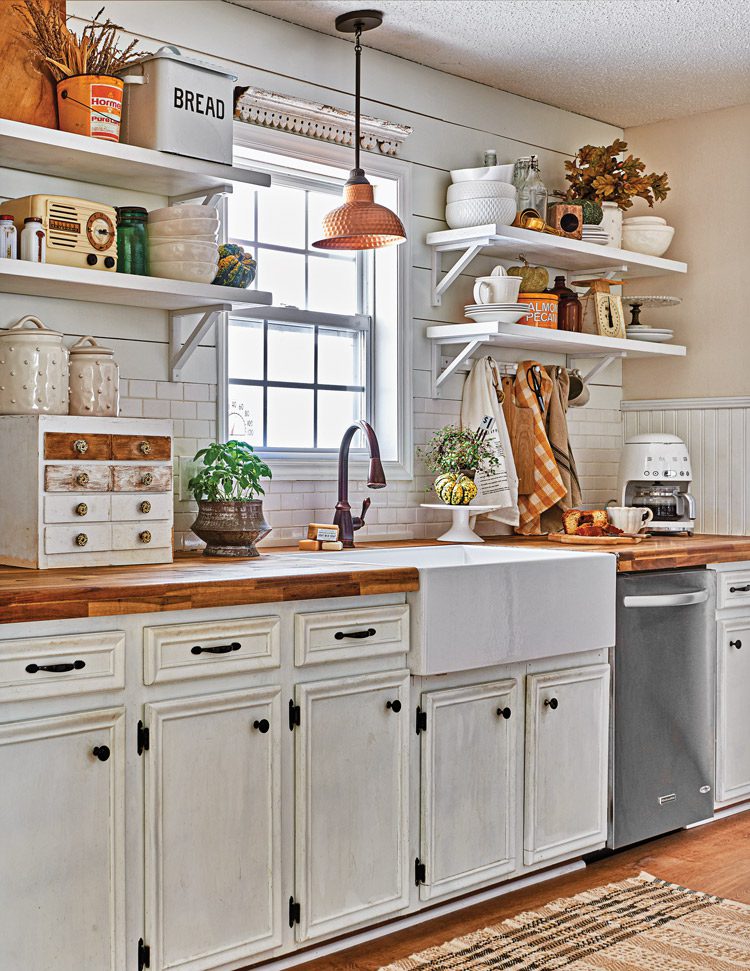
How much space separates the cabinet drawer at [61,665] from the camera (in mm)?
2203

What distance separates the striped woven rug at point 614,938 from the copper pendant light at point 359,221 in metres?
1.98

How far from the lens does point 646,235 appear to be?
4.65 metres

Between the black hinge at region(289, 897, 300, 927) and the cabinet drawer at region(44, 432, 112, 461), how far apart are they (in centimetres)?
→ 115

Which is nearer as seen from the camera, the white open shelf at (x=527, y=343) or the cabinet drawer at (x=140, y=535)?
the cabinet drawer at (x=140, y=535)

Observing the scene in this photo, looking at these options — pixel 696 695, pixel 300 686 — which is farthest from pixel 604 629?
pixel 300 686

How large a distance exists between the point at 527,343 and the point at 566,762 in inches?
63.8

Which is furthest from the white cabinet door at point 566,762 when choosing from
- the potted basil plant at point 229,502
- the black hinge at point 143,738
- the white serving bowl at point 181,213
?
the white serving bowl at point 181,213

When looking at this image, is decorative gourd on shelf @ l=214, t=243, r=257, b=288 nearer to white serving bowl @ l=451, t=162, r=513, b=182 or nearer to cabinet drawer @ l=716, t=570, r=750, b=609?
white serving bowl @ l=451, t=162, r=513, b=182

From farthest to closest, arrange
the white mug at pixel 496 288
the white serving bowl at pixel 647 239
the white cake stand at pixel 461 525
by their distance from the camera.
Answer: the white serving bowl at pixel 647 239, the white mug at pixel 496 288, the white cake stand at pixel 461 525

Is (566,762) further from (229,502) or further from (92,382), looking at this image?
(92,382)

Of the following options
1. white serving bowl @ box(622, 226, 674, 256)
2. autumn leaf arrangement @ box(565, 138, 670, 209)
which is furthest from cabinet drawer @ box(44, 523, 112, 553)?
white serving bowl @ box(622, 226, 674, 256)

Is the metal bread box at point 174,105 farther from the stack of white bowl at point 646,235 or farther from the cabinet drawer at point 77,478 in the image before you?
the stack of white bowl at point 646,235

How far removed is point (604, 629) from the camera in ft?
11.3

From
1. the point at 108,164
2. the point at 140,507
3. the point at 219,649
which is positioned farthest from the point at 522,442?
the point at 219,649
